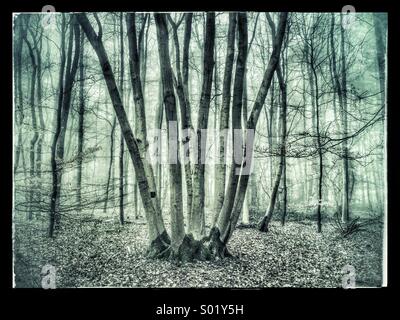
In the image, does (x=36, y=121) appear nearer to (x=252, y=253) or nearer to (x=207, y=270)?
(x=207, y=270)

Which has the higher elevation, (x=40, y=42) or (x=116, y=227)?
(x=40, y=42)

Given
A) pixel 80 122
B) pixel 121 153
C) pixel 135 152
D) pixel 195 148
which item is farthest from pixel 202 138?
pixel 80 122

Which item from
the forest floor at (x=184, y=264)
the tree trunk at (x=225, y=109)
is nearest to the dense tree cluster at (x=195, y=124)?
the tree trunk at (x=225, y=109)

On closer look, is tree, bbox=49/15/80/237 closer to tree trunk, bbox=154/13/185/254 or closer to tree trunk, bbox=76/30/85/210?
tree trunk, bbox=76/30/85/210

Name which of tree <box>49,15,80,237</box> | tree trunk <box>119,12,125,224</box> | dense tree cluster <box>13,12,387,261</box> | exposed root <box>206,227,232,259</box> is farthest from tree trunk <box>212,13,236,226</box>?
tree <box>49,15,80,237</box>

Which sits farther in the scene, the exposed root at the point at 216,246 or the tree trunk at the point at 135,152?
the exposed root at the point at 216,246

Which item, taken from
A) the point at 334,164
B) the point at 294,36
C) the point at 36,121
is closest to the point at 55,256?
the point at 36,121

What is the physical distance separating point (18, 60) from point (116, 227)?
312 centimetres

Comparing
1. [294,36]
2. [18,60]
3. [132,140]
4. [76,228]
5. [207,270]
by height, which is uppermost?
[294,36]

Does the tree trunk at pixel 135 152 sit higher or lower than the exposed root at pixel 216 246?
higher

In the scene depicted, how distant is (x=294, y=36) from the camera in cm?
588

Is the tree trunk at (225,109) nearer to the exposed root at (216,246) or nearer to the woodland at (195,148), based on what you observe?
the woodland at (195,148)

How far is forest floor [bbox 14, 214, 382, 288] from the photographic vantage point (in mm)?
5805

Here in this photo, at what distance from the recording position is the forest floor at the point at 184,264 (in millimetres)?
5805
